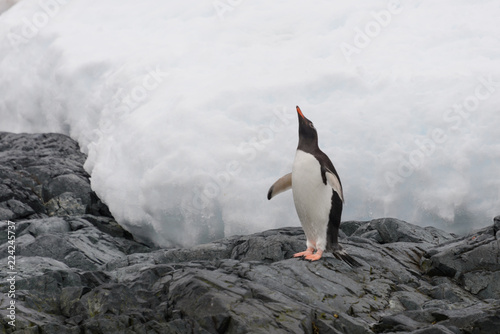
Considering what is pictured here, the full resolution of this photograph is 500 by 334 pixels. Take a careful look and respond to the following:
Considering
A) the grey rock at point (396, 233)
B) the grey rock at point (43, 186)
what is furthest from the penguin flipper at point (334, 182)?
the grey rock at point (43, 186)

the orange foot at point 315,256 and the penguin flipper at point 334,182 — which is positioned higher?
the penguin flipper at point 334,182

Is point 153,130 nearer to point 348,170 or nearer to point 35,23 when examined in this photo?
point 348,170

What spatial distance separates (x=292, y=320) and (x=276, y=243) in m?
1.89

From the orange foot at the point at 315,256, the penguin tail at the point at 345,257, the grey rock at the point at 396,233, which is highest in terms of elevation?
the orange foot at the point at 315,256

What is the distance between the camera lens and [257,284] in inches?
163

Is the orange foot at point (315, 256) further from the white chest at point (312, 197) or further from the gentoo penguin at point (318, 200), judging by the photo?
the white chest at point (312, 197)

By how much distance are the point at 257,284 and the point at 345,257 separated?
1.20 metres

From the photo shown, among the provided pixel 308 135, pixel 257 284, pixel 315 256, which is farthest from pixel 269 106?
pixel 257 284

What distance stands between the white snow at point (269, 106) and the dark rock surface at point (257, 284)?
815 mm

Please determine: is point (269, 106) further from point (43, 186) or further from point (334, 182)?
point (43, 186)

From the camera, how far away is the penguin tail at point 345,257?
498 cm

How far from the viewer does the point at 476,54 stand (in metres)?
8.87

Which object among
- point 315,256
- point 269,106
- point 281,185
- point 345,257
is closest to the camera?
point 315,256

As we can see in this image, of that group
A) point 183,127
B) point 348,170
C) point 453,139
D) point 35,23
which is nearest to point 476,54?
point 453,139
